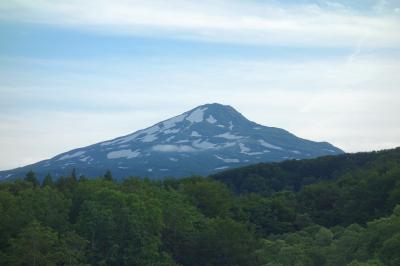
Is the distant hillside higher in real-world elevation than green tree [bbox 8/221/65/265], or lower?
higher

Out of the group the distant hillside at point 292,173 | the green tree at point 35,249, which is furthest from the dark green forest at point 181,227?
the distant hillside at point 292,173

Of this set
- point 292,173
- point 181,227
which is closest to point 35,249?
point 181,227

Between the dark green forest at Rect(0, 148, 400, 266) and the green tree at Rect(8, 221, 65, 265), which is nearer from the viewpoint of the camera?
the green tree at Rect(8, 221, 65, 265)

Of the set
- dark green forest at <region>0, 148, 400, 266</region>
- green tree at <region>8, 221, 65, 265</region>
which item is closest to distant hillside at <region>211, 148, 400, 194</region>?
dark green forest at <region>0, 148, 400, 266</region>

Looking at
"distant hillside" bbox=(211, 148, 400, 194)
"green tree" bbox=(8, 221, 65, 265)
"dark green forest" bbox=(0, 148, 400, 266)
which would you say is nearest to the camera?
"green tree" bbox=(8, 221, 65, 265)

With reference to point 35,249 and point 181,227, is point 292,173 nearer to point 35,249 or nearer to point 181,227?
point 181,227

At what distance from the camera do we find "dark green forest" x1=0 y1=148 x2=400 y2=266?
31.5 m

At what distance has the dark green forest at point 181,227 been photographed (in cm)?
3148

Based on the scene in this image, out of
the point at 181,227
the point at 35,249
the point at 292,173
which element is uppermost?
the point at 292,173

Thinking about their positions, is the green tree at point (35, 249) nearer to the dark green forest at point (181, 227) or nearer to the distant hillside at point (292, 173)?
the dark green forest at point (181, 227)

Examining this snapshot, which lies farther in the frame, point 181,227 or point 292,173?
point 292,173

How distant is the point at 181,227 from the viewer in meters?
41.5

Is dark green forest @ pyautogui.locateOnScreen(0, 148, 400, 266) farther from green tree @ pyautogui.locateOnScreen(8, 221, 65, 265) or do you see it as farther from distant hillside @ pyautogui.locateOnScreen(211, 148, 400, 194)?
distant hillside @ pyautogui.locateOnScreen(211, 148, 400, 194)

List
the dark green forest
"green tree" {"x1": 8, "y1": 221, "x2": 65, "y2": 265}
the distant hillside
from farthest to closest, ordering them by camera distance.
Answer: the distant hillside → the dark green forest → "green tree" {"x1": 8, "y1": 221, "x2": 65, "y2": 265}
